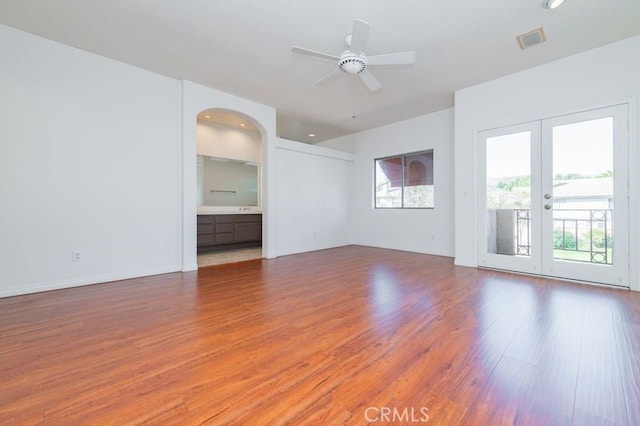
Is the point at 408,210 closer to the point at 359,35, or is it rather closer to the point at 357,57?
the point at 357,57

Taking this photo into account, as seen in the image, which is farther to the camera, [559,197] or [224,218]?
[224,218]

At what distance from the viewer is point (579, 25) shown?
9.18 ft

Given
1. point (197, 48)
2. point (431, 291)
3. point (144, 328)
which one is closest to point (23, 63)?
point (197, 48)

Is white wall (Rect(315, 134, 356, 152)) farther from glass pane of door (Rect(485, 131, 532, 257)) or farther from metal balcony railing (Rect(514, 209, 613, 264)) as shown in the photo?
metal balcony railing (Rect(514, 209, 613, 264))

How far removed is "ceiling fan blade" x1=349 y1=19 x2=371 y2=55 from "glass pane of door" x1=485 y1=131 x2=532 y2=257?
278 cm

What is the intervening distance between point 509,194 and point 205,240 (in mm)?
5605

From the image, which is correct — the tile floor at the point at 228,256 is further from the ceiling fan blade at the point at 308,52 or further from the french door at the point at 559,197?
the french door at the point at 559,197

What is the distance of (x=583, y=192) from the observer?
3.34 meters

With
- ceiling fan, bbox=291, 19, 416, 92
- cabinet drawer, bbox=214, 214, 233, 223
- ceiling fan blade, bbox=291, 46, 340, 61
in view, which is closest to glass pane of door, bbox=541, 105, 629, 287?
ceiling fan, bbox=291, 19, 416, 92

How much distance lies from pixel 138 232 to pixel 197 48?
8.47 ft

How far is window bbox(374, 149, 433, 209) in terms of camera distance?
5.73 m

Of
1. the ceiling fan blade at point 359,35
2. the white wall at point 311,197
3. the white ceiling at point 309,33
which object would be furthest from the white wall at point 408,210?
the ceiling fan blade at point 359,35

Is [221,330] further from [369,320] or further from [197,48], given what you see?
[197,48]

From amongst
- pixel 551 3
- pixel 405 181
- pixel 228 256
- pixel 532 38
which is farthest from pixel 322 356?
pixel 405 181
